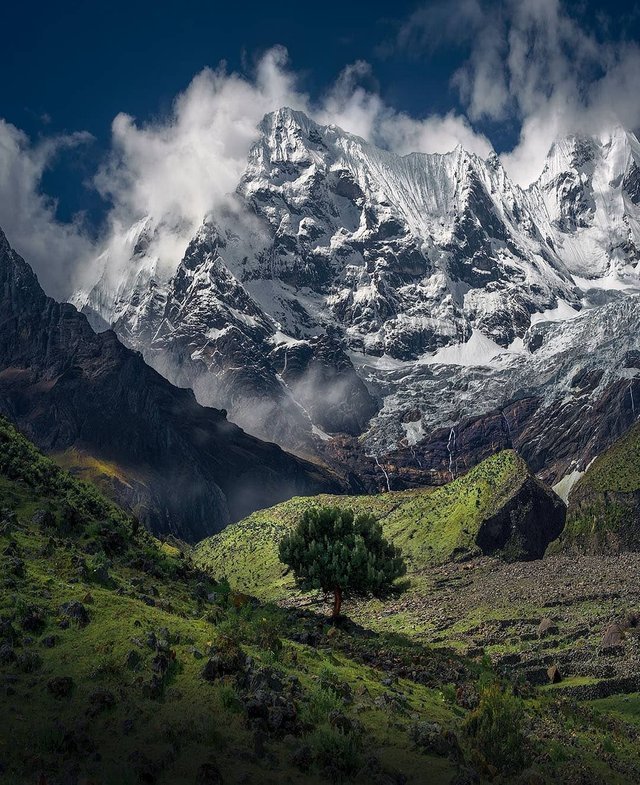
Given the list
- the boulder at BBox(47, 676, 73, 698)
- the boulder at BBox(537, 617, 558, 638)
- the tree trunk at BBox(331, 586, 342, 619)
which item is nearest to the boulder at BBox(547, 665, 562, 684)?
the boulder at BBox(537, 617, 558, 638)

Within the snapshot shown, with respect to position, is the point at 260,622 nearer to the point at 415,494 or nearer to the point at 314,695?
the point at 314,695

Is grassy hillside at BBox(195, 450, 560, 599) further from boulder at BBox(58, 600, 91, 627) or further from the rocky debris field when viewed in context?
boulder at BBox(58, 600, 91, 627)

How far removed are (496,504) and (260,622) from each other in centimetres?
9227

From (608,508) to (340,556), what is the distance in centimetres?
7393

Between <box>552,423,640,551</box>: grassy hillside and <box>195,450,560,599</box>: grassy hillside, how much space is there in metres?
10.6

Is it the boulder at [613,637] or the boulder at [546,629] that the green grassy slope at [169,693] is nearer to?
the boulder at [613,637]

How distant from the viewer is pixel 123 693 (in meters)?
31.2

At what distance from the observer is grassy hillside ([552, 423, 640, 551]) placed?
390 feet

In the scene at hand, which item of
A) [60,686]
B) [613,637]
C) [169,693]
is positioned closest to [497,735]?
[169,693]

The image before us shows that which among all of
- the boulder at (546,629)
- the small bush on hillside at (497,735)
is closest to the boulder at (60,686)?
the small bush on hillside at (497,735)

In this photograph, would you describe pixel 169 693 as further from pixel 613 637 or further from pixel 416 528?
pixel 416 528

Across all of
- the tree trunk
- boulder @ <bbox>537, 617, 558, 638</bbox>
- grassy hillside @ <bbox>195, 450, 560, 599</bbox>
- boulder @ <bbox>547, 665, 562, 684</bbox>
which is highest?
grassy hillside @ <bbox>195, 450, 560, 599</bbox>

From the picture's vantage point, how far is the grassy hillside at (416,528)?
411 feet

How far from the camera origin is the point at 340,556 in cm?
6519
